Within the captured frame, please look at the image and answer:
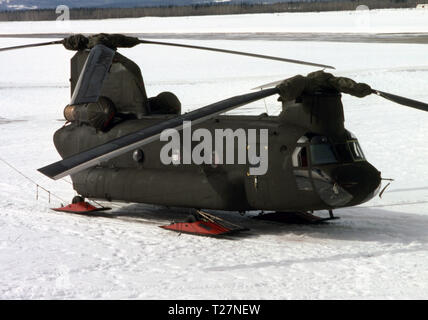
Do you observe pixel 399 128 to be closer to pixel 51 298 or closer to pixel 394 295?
pixel 394 295

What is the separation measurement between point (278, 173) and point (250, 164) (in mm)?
512

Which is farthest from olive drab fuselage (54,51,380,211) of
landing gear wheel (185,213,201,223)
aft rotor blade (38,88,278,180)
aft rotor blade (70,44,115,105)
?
aft rotor blade (70,44,115,105)

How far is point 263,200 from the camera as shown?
426 inches

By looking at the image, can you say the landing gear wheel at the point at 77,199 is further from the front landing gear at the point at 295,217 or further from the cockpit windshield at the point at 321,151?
Answer: the cockpit windshield at the point at 321,151

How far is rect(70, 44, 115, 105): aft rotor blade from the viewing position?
33.9 ft

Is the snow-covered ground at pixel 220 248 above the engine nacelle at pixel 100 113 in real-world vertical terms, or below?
below

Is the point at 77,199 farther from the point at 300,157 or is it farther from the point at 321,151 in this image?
the point at 321,151

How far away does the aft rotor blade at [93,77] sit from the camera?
10.3 m

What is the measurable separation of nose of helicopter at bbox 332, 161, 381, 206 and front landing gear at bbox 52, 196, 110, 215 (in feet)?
16.1

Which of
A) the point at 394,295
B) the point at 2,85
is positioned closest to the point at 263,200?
the point at 394,295

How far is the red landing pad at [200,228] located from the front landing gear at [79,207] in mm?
2053

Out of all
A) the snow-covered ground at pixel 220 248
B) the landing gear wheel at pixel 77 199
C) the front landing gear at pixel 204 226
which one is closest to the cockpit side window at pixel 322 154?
the snow-covered ground at pixel 220 248

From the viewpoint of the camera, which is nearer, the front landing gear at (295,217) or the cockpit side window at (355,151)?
the cockpit side window at (355,151)
